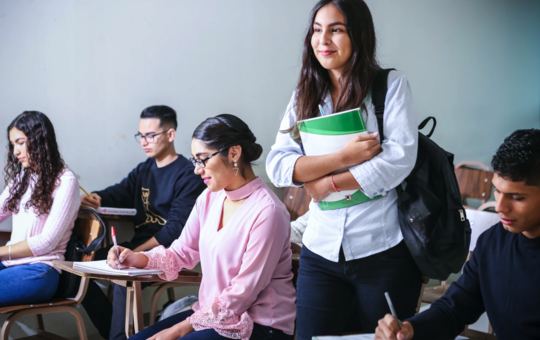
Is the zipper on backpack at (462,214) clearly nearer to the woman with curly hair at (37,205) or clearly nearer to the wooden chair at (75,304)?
the wooden chair at (75,304)

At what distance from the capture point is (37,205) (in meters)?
2.41

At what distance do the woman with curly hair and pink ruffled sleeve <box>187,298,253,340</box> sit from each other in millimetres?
1145

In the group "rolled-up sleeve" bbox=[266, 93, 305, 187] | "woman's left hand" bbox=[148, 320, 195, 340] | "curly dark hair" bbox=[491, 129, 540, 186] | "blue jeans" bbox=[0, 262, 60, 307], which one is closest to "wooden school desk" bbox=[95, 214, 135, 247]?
"blue jeans" bbox=[0, 262, 60, 307]

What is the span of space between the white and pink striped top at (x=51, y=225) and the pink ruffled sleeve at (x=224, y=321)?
1202mm

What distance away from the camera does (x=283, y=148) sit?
55.7 inches

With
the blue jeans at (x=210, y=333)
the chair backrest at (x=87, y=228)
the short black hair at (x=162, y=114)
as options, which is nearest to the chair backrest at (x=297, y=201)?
the short black hair at (x=162, y=114)

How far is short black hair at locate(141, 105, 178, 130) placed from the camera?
3.04 m

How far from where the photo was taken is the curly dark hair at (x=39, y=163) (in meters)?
2.42

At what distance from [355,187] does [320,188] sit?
3.7 inches

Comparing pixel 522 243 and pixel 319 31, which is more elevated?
pixel 319 31

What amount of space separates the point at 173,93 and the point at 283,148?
2.12 m

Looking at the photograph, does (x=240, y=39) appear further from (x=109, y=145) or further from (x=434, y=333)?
(x=434, y=333)

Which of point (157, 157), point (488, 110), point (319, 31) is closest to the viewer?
point (319, 31)

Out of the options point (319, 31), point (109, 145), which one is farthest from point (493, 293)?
point (109, 145)
